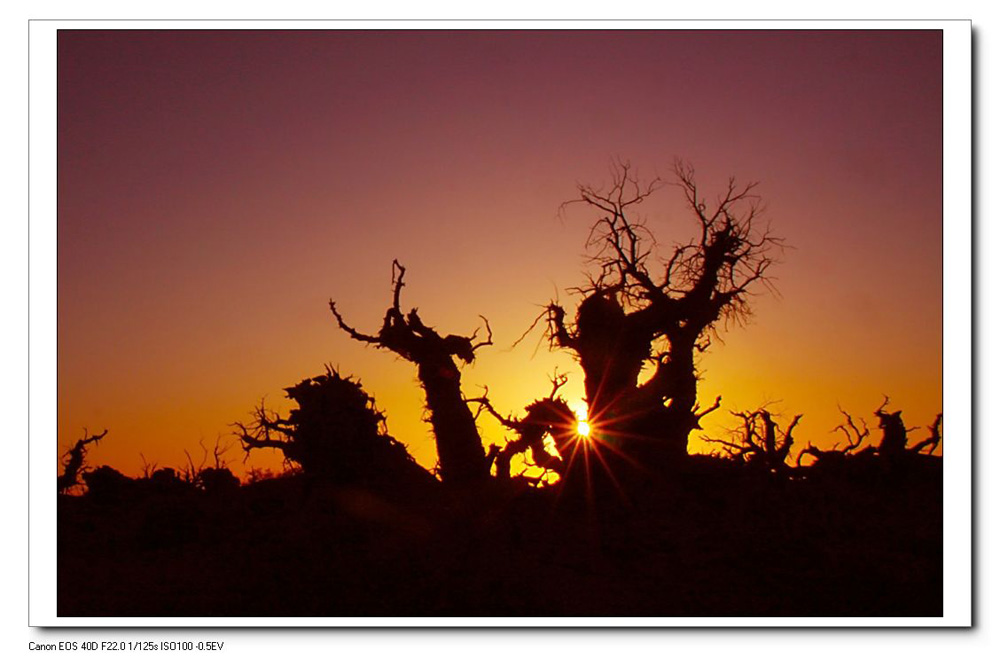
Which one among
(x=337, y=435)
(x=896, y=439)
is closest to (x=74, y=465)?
(x=337, y=435)

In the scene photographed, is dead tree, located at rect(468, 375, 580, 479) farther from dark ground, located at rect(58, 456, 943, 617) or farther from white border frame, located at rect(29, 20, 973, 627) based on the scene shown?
white border frame, located at rect(29, 20, 973, 627)

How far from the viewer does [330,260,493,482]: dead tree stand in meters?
Result: 12.9

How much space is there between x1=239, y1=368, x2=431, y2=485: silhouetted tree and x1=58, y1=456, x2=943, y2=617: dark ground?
291mm

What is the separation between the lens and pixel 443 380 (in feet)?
44.5

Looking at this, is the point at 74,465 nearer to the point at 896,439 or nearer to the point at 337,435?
the point at 337,435

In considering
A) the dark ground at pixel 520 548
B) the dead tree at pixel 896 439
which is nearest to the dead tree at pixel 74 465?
the dark ground at pixel 520 548

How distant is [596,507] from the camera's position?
492 inches

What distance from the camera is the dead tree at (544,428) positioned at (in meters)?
12.7

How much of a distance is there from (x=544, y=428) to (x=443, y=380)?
1583mm
